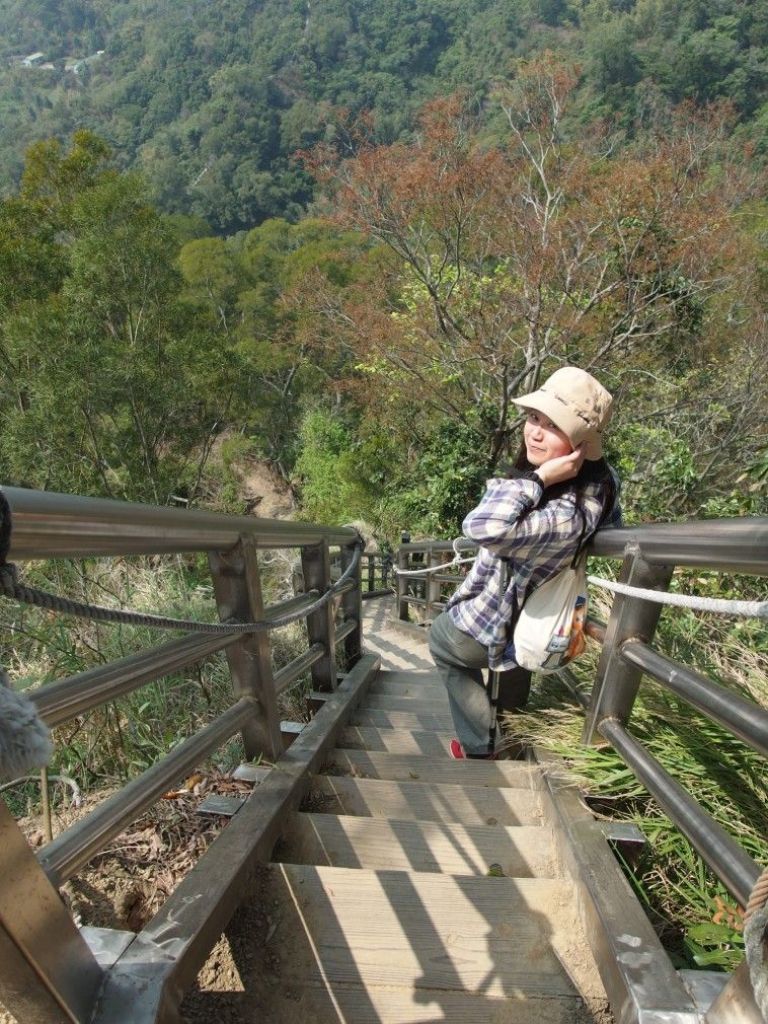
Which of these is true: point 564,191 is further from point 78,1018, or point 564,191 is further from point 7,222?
point 7,222

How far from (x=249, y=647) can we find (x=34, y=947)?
3.46 ft

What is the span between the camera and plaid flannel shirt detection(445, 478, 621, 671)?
1.94 meters

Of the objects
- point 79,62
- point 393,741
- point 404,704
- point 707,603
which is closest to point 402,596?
point 404,704

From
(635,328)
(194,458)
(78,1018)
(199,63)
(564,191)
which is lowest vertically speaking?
(194,458)

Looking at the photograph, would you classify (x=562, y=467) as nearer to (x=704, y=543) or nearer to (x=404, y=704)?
(x=704, y=543)

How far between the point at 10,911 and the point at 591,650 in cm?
239

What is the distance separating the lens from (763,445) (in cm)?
935

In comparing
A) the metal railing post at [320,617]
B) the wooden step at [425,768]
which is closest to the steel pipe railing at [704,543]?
the wooden step at [425,768]

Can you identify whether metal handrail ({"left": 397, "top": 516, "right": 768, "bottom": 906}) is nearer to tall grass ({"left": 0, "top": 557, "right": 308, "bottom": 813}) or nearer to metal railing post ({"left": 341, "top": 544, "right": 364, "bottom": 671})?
tall grass ({"left": 0, "top": 557, "right": 308, "bottom": 813})

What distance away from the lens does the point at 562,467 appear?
1.95m

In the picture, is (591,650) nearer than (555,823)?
No

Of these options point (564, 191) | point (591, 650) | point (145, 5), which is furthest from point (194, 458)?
point (145, 5)

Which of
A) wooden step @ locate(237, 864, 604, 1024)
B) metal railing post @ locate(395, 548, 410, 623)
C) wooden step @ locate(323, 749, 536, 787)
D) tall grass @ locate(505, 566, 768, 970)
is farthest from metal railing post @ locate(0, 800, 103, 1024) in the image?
metal railing post @ locate(395, 548, 410, 623)

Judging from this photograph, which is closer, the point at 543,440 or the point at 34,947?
the point at 34,947
